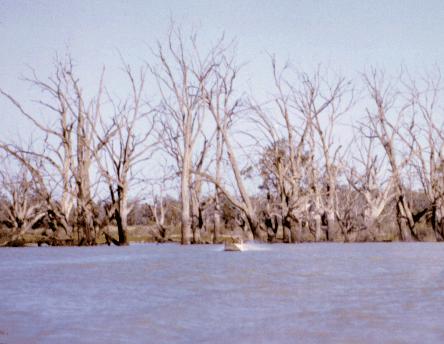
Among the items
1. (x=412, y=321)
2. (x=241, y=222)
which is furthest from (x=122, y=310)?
(x=241, y=222)

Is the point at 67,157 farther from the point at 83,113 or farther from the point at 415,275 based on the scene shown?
the point at 415,275

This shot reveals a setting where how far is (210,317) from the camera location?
376 centimetres

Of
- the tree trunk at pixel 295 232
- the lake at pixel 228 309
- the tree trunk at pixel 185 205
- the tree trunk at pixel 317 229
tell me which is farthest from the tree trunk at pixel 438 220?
the lake at pixel 228 309

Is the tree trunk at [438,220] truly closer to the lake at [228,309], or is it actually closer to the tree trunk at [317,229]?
the tree trunk at [317,229]

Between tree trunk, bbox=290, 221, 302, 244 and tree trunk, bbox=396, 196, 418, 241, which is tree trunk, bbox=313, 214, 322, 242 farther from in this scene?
tree trunk, bbox=396, 196, 418, 241

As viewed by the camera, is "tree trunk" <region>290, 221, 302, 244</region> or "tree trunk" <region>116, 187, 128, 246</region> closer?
"tree trunk" <region>116, 187, 128, 246</region>

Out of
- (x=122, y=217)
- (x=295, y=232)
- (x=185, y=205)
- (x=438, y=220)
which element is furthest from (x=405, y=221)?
(x=122, y=217)

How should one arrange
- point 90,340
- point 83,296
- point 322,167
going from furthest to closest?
point 322,167 → point 83,296 → point 90,340

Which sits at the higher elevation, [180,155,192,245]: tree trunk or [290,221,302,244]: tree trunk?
[180,155,192,245]: tree trunk

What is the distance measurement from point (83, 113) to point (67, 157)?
278 cm

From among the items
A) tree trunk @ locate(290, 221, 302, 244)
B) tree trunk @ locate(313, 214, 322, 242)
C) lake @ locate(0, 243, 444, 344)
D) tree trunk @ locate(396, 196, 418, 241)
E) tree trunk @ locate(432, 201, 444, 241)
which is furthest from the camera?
tree trunk @ locate(313, 214, 322, 242)

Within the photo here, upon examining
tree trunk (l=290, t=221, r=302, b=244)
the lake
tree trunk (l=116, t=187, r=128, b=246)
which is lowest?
the lake

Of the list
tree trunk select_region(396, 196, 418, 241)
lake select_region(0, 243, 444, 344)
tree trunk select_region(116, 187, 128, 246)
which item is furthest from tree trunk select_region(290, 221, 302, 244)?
lake select_region(0, 243, 444, 344)

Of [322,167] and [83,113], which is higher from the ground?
[83,113]
